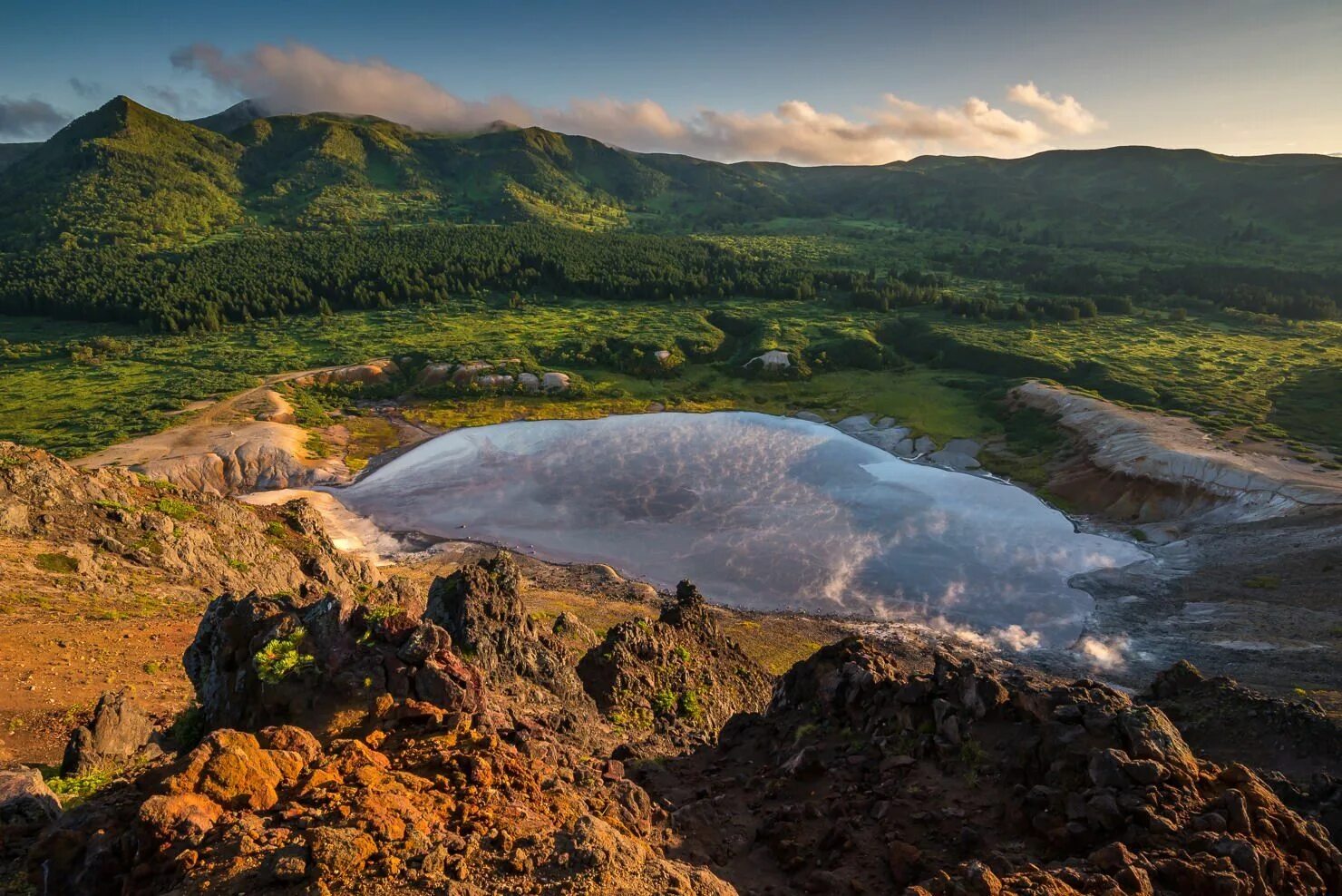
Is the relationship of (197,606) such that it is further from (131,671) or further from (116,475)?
(116,475)

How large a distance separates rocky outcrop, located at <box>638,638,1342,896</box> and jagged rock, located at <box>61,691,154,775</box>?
456 inches

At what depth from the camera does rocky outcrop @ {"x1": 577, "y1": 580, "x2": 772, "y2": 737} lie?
22656 millimetres

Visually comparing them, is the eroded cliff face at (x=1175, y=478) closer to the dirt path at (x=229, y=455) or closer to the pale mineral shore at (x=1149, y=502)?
the pale mineral shore at (x=1149, y=502)

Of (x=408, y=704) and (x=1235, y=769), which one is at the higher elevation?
(x=408, y=704)

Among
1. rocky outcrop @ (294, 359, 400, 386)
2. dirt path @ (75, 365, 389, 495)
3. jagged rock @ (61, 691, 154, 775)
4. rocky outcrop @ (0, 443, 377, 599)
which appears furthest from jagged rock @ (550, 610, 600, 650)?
rocky outcrop @ (294, 359, 400, 386)

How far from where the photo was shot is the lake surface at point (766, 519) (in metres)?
49.9

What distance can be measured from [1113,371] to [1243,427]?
798 inches

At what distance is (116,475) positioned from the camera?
3070cm

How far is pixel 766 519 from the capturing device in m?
61.5

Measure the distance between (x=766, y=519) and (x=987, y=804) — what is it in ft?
161

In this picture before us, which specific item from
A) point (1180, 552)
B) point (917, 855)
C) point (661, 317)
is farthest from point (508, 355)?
point (917, 855)

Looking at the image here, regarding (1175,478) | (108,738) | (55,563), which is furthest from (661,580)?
(1175,478)

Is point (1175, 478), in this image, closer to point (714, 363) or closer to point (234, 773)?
point (714, 363)

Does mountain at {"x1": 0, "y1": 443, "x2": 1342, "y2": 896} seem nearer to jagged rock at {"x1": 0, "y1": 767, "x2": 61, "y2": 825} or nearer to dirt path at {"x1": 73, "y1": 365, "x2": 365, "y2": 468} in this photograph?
jagged rock at {"x1": 0, "y1": 767, "x2": 61, "y2": 825}
